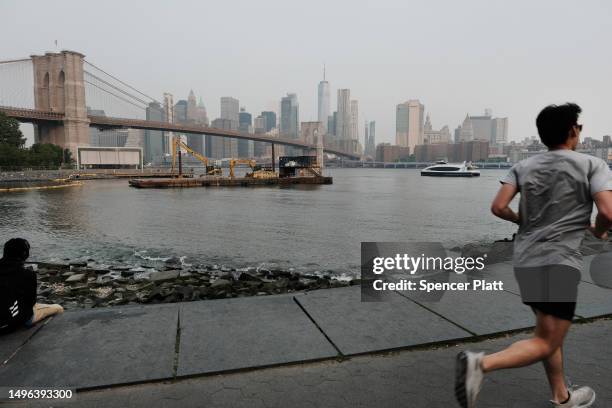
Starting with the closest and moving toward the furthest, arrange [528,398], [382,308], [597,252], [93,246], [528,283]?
[528,283], [528,398], [382,308], [597,252], [93,246]

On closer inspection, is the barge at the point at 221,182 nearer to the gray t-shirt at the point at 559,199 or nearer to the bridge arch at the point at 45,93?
the bridge arch at the point at 45,93

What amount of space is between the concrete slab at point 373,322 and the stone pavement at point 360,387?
224 mm

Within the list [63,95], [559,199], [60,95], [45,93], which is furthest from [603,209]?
[45,93]

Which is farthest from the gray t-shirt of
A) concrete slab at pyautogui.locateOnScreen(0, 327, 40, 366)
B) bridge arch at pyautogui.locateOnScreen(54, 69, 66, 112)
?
bridge arch at pyautogui.locateOnScreen(54, 69, 66, 112)

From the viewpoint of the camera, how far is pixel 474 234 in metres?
17.9

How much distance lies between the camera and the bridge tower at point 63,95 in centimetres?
8425

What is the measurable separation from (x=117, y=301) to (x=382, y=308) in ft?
12.9

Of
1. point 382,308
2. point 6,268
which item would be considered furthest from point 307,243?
point 6,268

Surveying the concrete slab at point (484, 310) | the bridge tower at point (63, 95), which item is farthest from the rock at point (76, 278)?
the bridge tower at point (63, 95)

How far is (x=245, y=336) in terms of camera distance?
3.63 metres

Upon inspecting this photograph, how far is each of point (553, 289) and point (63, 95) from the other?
10190 centimetres

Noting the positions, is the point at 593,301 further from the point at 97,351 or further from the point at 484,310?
the point at 97,351

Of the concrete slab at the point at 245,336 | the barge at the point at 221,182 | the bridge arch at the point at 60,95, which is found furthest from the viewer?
the bridge arch at the point at 60,95

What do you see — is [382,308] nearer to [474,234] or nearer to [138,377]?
[138,377]
